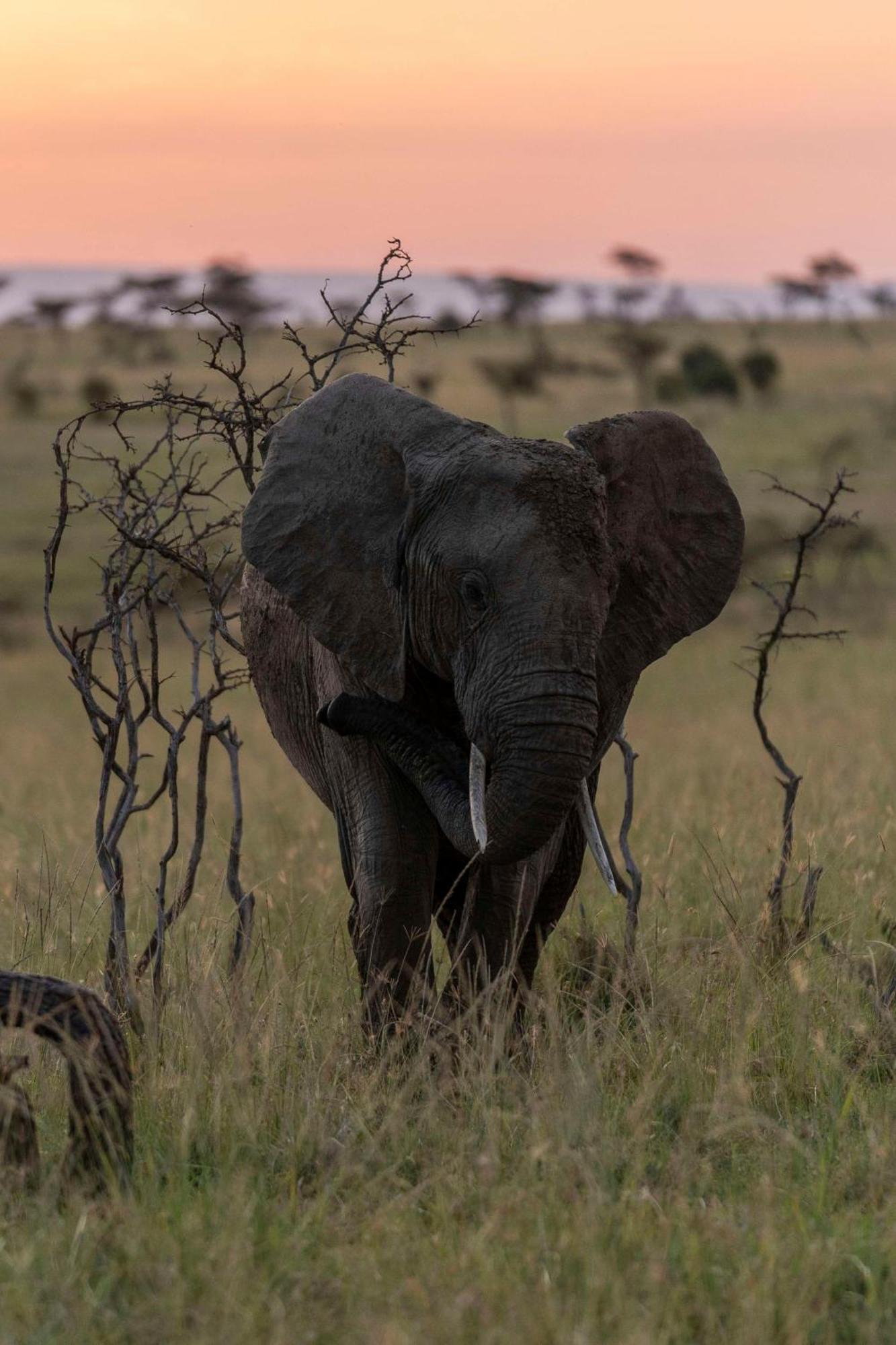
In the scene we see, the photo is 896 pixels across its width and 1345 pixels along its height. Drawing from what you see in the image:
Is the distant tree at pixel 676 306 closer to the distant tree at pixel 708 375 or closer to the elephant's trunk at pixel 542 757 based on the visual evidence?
the distant tree at pixel 708 375

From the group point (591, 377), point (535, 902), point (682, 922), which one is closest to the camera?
point (535, 902)

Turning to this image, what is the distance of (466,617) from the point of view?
4.39 m

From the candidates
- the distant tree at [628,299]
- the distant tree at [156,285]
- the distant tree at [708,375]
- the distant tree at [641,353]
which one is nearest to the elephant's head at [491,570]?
the distant tree at [641,353]

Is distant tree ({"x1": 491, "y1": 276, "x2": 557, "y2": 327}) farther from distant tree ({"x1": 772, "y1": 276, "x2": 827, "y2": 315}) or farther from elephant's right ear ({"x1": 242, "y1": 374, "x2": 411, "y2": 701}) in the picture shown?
elephant's right ear ({"x1": 242, "y1": 374, "x2": 411, "y2": 701})

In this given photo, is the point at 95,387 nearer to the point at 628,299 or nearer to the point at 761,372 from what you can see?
the point at 761,372

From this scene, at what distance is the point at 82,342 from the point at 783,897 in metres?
74.8

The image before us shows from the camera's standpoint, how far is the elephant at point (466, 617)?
4.27m

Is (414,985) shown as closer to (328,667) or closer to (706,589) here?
(328,667)

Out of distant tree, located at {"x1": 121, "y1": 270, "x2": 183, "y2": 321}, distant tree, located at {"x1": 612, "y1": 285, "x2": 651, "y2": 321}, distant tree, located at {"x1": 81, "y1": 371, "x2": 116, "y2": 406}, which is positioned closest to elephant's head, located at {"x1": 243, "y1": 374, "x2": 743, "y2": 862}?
distant tree, located at {"x1": 81, "y1": 371, "x2": 116, "y2": 406}

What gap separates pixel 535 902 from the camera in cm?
→ 529

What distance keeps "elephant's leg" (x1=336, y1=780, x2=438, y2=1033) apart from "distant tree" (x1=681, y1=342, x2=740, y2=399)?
50.1 meters

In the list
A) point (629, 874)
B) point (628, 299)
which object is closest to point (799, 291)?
point (628, 299)

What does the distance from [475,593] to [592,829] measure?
83cm

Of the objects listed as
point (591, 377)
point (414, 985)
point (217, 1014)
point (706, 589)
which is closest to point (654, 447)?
point (706, 589)
